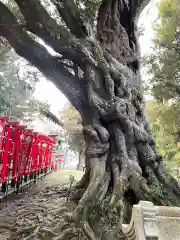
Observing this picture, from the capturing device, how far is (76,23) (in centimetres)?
550

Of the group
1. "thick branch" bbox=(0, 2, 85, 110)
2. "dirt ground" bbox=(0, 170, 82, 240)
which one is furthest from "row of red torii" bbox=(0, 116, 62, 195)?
"thick branch" bbox=(0, 2, 85, 110)

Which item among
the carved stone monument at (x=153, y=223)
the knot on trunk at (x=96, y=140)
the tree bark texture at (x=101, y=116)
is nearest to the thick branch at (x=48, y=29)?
the tree bark texture at (x=101, y=116)

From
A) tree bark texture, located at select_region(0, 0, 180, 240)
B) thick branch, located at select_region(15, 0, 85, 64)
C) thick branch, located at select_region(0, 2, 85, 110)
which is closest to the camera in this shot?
tree bark texture, located at select_region(0, 0, 180, 240)

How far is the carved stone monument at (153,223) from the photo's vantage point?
185 centimetres

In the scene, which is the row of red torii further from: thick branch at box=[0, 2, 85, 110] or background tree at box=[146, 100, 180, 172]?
background tree at box=[146, 100, 180, 172]

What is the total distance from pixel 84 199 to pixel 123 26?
478cm

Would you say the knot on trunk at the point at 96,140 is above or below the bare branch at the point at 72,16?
below

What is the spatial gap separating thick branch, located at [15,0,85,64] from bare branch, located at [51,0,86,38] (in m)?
0.30

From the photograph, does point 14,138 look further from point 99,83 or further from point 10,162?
point 99,83

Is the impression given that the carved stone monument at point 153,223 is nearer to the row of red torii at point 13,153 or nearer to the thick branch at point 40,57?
the thick branch at point 40,57

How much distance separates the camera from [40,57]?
556 centimetres

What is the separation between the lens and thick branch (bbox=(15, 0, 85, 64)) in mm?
5102

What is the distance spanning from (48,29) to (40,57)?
61 cm

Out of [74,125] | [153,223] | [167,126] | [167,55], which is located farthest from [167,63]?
[74,125]
